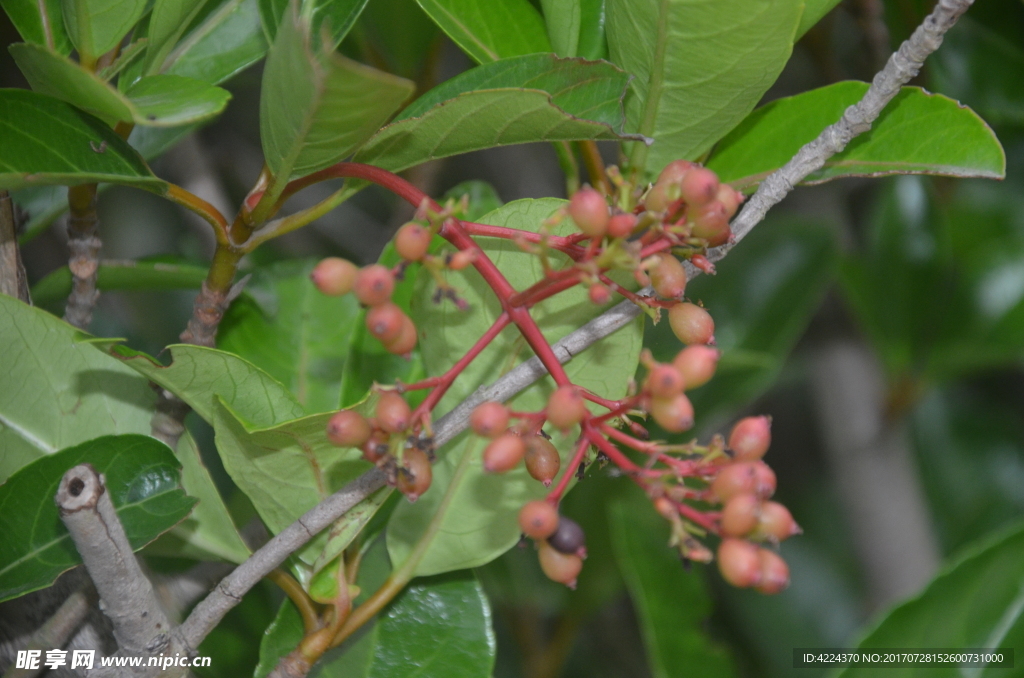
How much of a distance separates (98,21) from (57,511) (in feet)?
1.73

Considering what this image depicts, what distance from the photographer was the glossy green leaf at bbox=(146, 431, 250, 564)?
0.97 meters

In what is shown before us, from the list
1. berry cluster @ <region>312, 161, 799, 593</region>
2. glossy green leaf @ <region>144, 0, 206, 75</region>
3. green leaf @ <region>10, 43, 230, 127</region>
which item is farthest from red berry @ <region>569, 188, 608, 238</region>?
glossy green leaf @ <region>144, 0, 206, 75</region>

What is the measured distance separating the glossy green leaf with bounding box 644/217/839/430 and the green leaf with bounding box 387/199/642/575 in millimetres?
795

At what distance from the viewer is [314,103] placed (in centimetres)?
66

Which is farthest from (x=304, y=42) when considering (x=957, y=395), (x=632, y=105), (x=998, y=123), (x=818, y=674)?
(x=957, y=395)

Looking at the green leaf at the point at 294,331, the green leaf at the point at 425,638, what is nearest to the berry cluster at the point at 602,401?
the green leaf at the point at 425,638

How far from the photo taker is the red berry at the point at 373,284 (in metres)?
0.70

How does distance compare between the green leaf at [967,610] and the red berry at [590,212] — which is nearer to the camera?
the red berry at [590,212]

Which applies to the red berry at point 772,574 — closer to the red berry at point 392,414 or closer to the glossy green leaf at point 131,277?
the red berry at point 392,414

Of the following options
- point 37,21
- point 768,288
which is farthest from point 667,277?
point 768,288

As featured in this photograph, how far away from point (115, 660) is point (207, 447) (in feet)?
2.40

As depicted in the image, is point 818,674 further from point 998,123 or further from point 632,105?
point 632,105

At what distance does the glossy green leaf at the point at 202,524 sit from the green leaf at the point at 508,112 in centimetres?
43

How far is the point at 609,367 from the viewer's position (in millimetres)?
924
